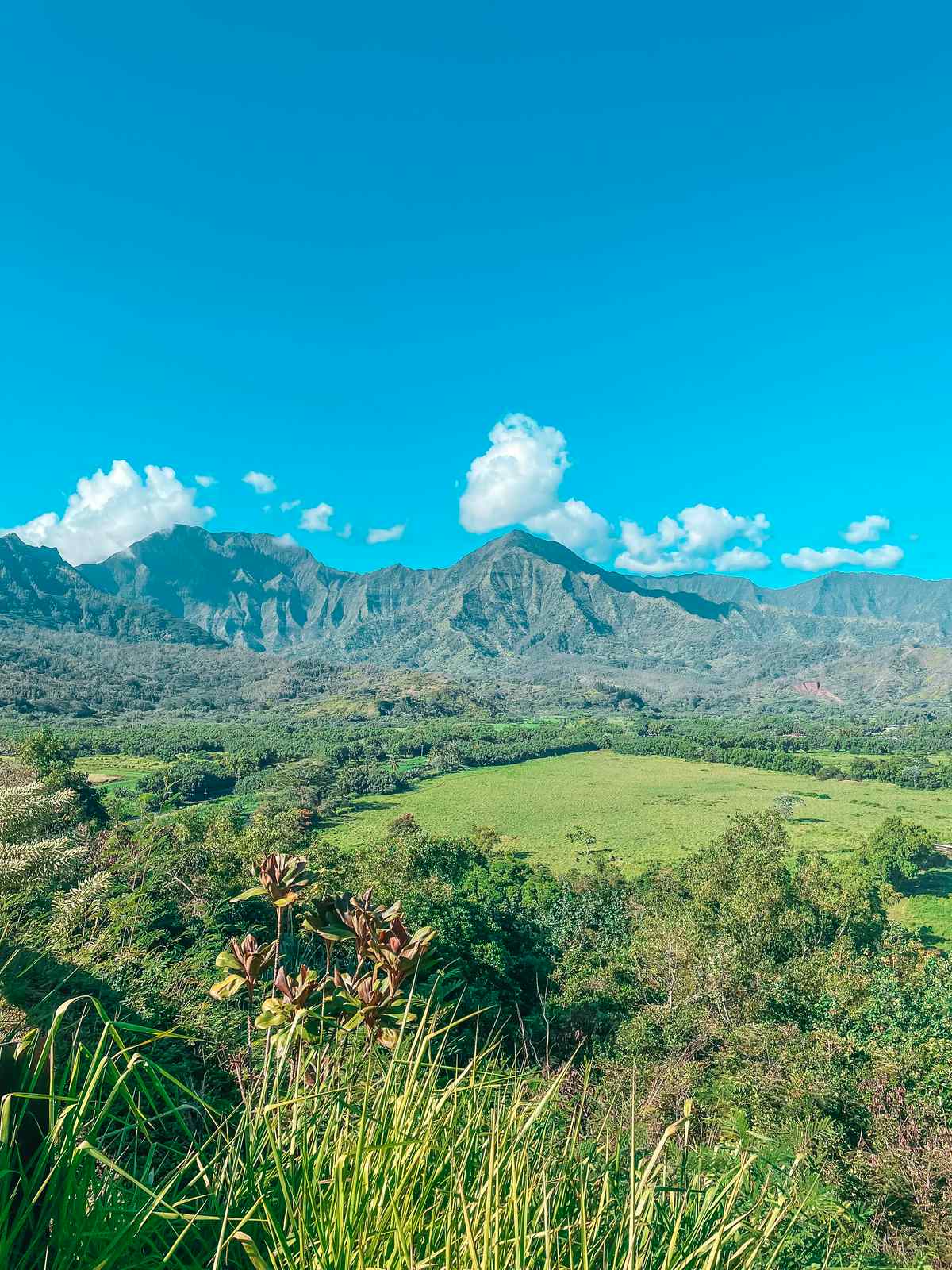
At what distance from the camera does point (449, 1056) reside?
5.29 metres

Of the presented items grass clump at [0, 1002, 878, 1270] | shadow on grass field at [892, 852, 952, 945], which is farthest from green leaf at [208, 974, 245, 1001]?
shadow on grass field at [892, 852, 952, 945]

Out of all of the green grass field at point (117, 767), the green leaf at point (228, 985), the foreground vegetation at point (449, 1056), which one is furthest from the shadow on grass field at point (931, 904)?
the green grass field at point (117, 767)

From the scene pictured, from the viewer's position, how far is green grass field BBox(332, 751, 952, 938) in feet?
147

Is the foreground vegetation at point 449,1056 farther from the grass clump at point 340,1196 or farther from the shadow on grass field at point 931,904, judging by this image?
the shadow on grass field at point 931,904

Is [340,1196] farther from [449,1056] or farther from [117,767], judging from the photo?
[117,767]

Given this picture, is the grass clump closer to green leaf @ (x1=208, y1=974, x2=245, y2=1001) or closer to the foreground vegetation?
the foreground vegetation

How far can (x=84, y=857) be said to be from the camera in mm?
11641

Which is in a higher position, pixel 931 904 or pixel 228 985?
pixel 228 985

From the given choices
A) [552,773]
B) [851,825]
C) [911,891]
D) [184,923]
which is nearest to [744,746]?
[552,773]

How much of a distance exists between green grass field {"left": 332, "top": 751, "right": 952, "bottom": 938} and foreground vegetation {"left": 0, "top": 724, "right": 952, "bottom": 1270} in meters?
8.90

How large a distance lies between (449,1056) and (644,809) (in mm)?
59912

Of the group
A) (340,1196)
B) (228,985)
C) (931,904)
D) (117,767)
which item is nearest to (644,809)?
(931,904)

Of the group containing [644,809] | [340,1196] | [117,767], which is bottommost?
[644,809]

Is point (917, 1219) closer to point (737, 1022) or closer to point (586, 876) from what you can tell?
point (737, 1022)
